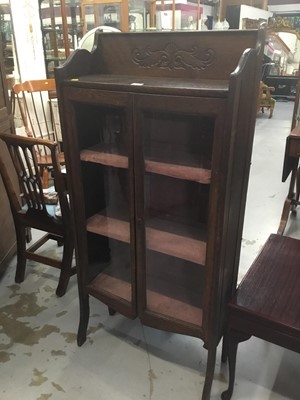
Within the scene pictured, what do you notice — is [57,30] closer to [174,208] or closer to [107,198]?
[107,198]

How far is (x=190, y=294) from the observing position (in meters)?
1.65

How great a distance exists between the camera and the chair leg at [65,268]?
2.22m

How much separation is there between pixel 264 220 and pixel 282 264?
166cm

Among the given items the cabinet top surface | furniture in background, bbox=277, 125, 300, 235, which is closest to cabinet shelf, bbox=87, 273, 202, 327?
the cabinet top surface

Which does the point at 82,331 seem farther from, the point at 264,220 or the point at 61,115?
the point at 264,220

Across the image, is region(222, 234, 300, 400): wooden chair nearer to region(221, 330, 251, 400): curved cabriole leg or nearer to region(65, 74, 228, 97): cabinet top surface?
region(221, 330, 251, 400): curved cabriole leg

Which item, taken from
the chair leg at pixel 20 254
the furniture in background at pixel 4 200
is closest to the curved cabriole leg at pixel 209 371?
the chair leg at pixel 20 254

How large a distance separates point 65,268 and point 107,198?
2.46ft

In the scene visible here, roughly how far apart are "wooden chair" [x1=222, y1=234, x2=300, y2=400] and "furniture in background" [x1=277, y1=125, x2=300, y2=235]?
116 centimetres

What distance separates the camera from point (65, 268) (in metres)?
2.24

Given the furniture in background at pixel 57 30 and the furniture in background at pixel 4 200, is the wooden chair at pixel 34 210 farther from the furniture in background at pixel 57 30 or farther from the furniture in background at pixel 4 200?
the furniture in background at pixel 57 30

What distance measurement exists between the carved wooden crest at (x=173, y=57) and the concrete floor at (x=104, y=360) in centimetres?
140

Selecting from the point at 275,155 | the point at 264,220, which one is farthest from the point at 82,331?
the point at 275,155

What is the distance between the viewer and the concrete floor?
5.37 feet
